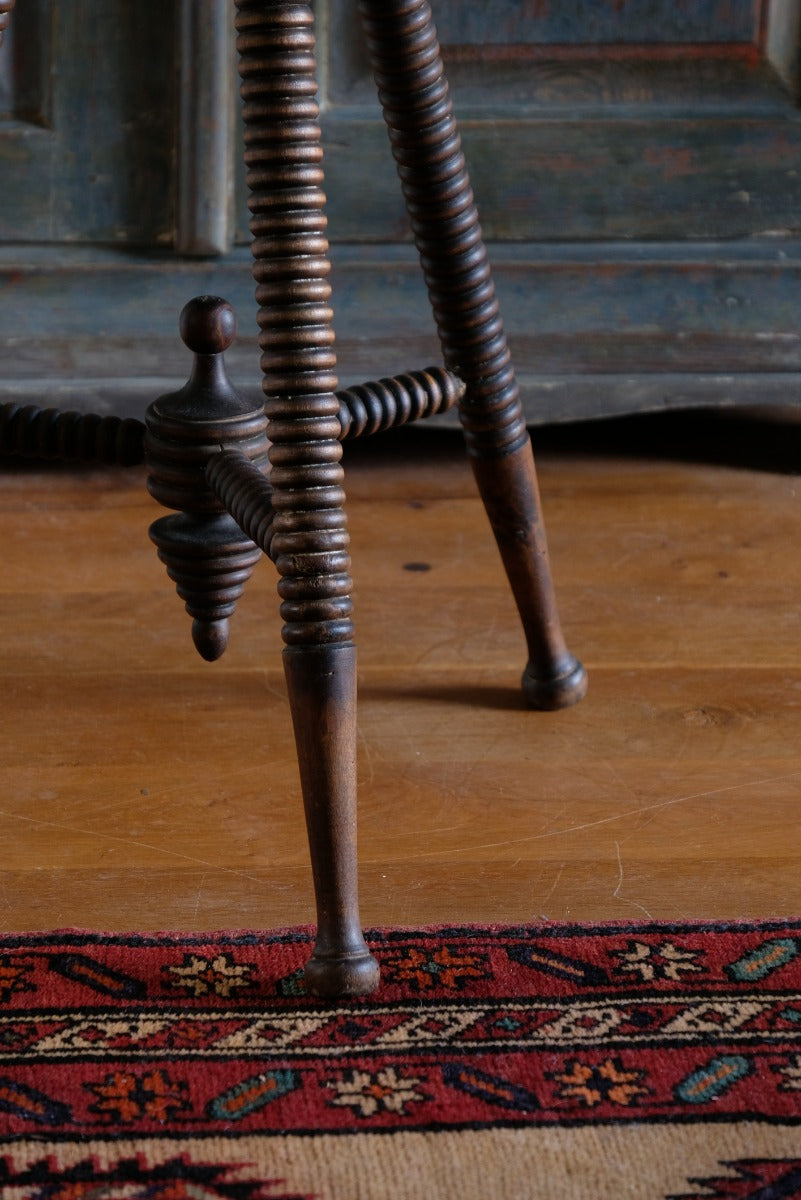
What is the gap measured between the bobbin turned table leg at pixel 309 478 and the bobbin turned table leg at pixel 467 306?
19 centimetres

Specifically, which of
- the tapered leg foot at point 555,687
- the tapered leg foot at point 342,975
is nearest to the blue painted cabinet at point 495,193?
the tapered leg foot at point 555,687

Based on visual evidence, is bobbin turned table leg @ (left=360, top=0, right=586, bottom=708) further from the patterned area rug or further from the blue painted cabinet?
the blue painted cabinet

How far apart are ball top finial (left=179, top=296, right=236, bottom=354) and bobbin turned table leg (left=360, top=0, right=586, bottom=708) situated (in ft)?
0.42

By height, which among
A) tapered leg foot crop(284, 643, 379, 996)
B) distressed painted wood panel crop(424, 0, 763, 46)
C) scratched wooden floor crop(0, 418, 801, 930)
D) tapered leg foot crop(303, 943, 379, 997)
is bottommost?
scratched wooden floor crop(0, 418, 801, 930)

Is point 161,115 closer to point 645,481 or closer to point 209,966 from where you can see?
point 645,481

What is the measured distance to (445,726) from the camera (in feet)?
3.01

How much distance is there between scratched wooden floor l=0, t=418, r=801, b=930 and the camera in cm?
72

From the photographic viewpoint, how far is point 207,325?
0.84m

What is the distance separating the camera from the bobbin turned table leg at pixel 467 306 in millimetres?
786

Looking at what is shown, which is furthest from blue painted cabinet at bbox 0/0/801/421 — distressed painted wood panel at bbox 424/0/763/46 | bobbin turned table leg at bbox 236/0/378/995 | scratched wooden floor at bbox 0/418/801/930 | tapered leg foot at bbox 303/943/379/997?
tapered leg foot at bbox 303/943/379/997

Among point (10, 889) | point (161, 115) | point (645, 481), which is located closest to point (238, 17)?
point (10, 889)

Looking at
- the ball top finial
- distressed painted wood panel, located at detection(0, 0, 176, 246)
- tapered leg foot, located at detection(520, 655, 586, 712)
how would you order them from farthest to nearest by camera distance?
distressed painted wood panel, located at detection(0, 0, 176, 246) → tapered leg foot, located at detection(520, 655, 586, 712) → the ball top finial

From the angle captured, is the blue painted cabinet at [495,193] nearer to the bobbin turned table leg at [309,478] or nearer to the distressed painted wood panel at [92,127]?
the distressed painted wood panel at [92,127]

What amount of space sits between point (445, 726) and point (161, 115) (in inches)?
31.9
